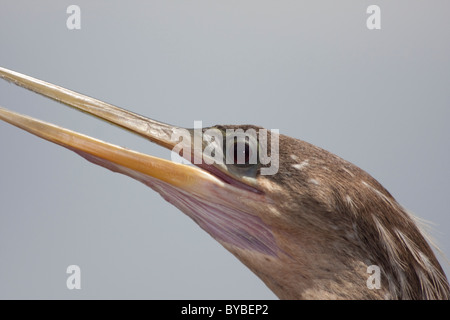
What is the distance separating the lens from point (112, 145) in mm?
4457

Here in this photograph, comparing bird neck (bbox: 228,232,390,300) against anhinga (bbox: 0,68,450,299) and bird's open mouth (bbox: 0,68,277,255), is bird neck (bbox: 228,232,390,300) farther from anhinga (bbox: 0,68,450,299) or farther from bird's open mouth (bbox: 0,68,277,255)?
bird's open mouth (bbox: 0,68,277,255)

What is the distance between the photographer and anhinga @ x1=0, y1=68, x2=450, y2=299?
Answer: 427cm

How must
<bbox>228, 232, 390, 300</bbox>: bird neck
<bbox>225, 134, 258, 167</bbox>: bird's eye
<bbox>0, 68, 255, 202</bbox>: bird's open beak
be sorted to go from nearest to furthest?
1. <bbox>228, 232, 390, 300</bbox>: bird neck
2. <bbox>0, 68, 255, 202</bbox>: bird's open beak
3. <bbox>225, 134, 258, 167</bbox>: bird's eye

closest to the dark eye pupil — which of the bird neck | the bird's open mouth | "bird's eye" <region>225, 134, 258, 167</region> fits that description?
"bird's eye" <region>225, 134, 258, 167</region>

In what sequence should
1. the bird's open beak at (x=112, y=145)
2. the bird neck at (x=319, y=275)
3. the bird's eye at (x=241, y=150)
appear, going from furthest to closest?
the bird's eye at (x=241, y=150), the bird's open beak at (x=112, y=145), the bird neck at (x=319, y=275)

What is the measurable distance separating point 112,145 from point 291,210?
1338 mm

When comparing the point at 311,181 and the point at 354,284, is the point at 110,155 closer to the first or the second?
the point at 311,181

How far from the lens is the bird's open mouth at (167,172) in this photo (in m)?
4.42

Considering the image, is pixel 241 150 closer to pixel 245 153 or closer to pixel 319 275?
pixel 245 153

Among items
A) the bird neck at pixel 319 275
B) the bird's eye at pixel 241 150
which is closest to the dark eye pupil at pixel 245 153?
the bird's eye at pixel 241 150

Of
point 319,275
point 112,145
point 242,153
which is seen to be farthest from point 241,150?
point 319,275

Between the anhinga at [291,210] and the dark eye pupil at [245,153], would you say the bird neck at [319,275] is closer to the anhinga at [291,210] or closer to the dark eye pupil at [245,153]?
the anhinga at [291,210]

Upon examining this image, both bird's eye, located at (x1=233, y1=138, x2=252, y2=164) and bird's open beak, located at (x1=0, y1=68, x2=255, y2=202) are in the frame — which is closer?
bird's open beak, located at (x1=0, y1=68, x2=255, y2=202)

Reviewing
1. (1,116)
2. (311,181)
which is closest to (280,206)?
(311,181)
